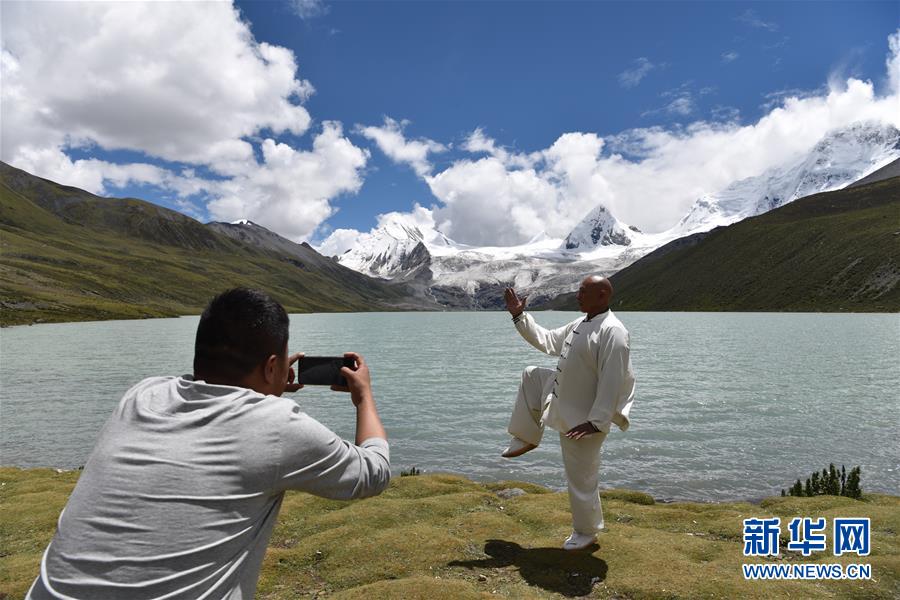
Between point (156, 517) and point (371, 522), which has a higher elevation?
point (156, 517)

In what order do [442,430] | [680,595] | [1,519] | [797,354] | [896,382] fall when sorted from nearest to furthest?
1. [680,595]
2. [1,519]
3. [442,430]
4. [896,382]
5. [797,354]

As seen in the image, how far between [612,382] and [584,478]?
196 cm

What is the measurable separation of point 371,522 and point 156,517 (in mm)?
9977

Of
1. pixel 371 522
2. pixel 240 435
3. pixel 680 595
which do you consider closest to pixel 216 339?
pixel 240 435

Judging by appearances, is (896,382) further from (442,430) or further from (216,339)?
(216,339)

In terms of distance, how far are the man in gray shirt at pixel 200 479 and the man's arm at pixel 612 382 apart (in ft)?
18.9

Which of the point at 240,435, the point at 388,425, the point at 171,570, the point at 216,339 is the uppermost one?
the point at 216,339

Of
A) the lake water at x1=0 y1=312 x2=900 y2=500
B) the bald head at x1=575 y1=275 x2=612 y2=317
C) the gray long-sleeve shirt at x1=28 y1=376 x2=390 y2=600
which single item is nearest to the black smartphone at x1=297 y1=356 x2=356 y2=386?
the gray long-sleeve shirt at x1=28 y1=376 x2=390 y2=600

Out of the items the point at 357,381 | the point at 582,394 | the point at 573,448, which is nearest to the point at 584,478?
the point at 573,448

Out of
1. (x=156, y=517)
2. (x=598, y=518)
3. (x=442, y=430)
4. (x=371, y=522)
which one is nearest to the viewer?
(x=156, y=517)

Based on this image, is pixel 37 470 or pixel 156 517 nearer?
pixel 156 517

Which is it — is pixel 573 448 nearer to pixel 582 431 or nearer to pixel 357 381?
pixel 582 431

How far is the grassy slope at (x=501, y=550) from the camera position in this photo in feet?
28.8

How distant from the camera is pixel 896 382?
42.5 meters
